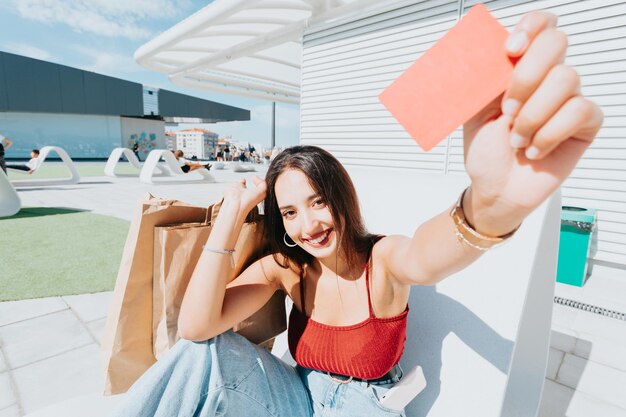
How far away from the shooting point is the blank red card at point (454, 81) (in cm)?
55

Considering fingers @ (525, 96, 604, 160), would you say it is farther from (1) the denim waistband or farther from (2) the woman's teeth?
(1) the denim waistband

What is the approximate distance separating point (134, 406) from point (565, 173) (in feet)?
4.38

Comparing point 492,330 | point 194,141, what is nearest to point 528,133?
point 492,330

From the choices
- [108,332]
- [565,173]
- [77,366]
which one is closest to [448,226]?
[565,173]

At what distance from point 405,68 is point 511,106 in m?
6.88

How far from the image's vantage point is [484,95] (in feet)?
1.81

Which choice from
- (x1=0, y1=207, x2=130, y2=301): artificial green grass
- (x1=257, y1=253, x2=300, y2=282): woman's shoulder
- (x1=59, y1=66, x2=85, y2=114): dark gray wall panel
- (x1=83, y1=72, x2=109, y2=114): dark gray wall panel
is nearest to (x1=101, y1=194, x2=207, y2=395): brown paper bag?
(x1=257, y1=253, x2=300, y2=282): woman's shoulder

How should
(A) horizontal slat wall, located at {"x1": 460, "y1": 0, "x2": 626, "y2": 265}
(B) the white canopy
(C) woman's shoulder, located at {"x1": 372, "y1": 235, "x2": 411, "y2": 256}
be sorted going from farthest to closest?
(B) the white canopy → (A) horizontal slat wall, located at {"x1": 460, "y1": 0, "x2": 626, "y2": 265} → (C) woman's shoulder, located at {"x1": 372, "y1": 235, "x2": 411, "y2": 256}

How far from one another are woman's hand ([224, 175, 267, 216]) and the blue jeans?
49cm

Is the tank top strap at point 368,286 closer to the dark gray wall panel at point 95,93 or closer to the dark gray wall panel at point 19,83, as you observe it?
the dark gray wall panel at point 19,83

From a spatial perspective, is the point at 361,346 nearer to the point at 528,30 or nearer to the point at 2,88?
the point at 528,30

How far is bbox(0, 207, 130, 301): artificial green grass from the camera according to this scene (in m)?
3.51

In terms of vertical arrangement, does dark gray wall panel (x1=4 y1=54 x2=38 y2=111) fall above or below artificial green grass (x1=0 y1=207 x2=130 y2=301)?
above

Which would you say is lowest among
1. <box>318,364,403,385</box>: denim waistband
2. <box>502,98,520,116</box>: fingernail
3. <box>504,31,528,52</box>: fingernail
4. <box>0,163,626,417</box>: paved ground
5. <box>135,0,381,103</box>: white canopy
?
<box>0,163,626,417</box>: paved ground
